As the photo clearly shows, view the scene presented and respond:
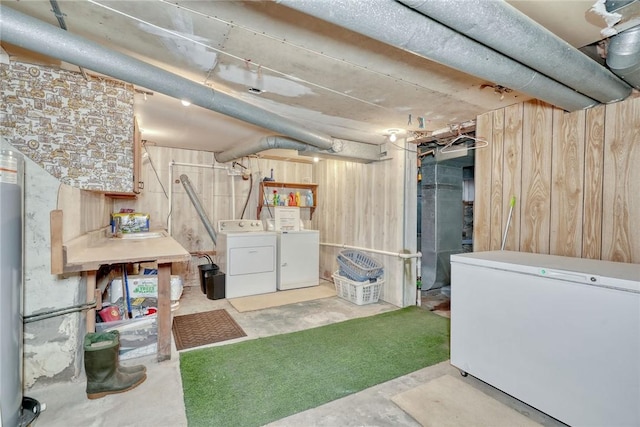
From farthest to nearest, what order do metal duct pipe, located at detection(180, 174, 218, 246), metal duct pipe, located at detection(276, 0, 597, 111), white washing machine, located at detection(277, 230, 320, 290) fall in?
1. metal duct pipe, located at detection(180, 174, 218, 246)
2. white washing machine, located at detection(277, 230, 320, 290)
3. metal duct pipe, located at detection(276, 0, 597, 111)

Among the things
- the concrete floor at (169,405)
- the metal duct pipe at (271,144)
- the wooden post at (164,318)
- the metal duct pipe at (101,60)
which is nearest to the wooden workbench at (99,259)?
the wooden post at (164,318)

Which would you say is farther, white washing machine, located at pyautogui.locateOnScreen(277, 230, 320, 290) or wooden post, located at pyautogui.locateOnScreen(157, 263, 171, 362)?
white washing machine, located at pyautogui.locateOnScreen(277, 230, 320, 290)

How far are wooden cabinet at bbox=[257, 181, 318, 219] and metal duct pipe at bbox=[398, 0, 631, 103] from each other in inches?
165

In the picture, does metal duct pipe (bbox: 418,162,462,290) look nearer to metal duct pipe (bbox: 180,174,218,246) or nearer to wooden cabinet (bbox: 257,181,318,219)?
wooden cabinet (bbox: 257,181,318,219)

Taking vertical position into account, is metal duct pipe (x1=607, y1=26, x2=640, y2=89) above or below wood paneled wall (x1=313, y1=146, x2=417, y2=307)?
above

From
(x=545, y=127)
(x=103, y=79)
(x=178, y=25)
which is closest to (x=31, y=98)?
(x=103, y=79)

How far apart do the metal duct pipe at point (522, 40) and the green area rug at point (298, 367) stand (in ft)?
7.26

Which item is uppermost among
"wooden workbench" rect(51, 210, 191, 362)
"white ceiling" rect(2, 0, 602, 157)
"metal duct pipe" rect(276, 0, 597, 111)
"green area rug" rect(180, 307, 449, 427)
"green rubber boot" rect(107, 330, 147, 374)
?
"white ceiling" rect(2, 0, 602, 157)

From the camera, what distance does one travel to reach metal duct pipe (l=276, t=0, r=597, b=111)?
1067mm

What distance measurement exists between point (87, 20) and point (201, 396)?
2345 mm

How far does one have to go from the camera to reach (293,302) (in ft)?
12.9

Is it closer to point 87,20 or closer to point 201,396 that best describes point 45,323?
point 201,396

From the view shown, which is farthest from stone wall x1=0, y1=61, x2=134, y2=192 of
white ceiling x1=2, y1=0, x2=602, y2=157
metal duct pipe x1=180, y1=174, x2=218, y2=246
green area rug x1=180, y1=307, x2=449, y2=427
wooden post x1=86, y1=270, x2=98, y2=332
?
metal duct pipe x1=180, y1=174, x2=218, y2=246

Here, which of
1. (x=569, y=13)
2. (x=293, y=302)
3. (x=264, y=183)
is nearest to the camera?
(x=569, y=13)
